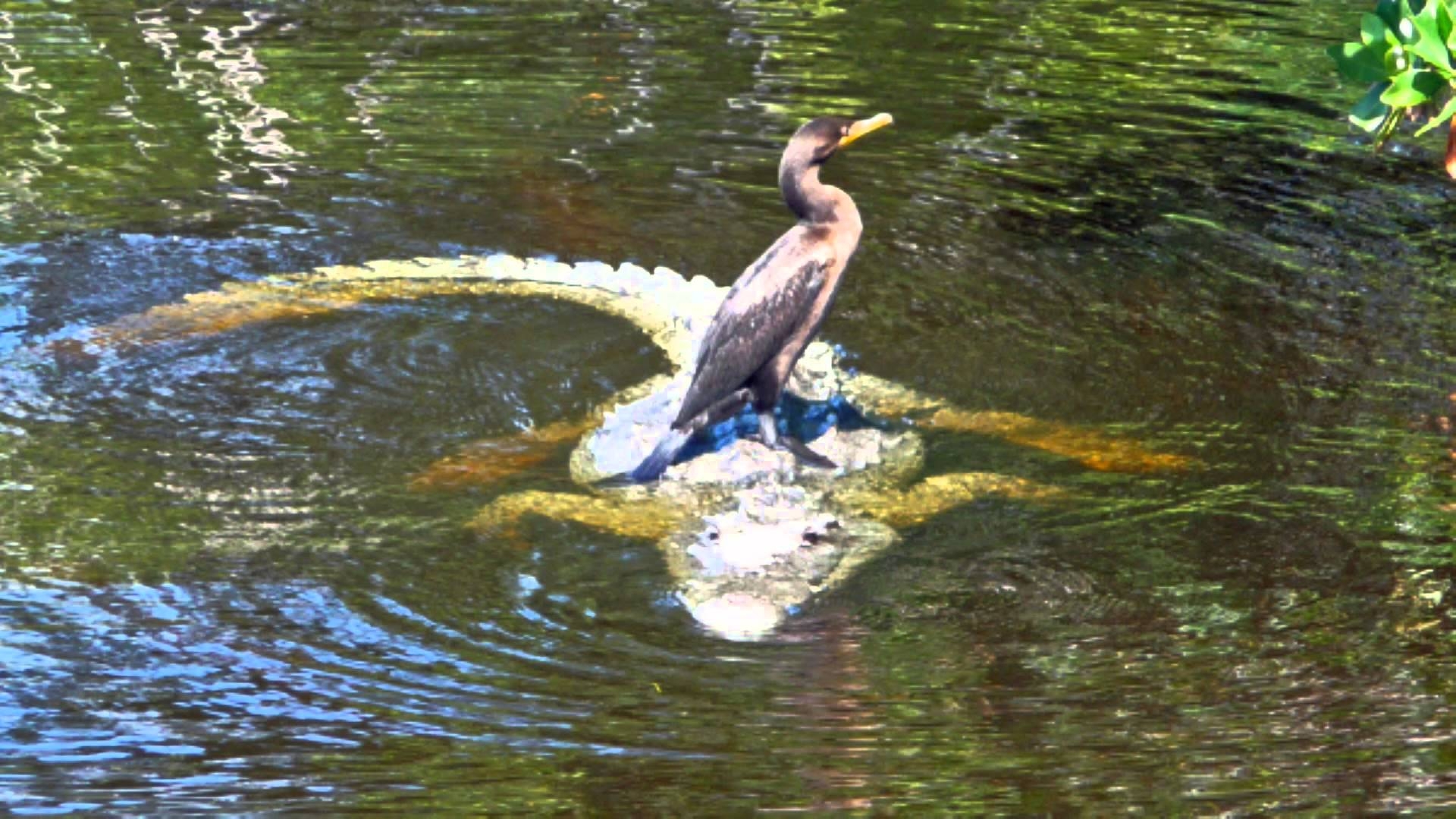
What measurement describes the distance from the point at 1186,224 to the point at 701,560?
4103 mm

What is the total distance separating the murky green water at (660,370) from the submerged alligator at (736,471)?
113mm

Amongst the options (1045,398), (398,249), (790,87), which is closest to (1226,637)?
(1045,398)

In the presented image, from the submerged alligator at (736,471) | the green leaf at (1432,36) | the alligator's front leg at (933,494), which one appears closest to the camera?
the green leaf at (1432,36)

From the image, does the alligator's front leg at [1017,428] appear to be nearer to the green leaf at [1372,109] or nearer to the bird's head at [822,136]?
the bird's head at [822,136]

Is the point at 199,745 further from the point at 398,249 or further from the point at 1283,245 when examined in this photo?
the point at 1283,245

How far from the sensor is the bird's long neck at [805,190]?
242 inches

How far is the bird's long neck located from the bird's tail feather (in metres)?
0.89

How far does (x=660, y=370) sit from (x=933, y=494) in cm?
164

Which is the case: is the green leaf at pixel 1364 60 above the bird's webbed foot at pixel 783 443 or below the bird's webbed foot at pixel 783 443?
above

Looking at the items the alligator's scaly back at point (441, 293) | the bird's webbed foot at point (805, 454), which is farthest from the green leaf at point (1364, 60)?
the alligator's scaly back at point (441, 293)

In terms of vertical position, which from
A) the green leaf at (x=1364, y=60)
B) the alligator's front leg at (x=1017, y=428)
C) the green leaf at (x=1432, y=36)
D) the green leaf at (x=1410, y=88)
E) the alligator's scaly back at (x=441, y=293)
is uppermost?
the green leaf at (x=1432, y=36)

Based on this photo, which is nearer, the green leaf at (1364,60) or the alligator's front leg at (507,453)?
the green leaf at (1364,60)

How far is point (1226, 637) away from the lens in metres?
5.02

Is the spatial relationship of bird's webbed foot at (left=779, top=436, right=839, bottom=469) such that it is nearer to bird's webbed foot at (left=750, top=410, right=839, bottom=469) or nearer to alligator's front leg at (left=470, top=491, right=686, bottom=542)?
bird's webbed foot at (left=750, top=410, right=839, bottom=469)
